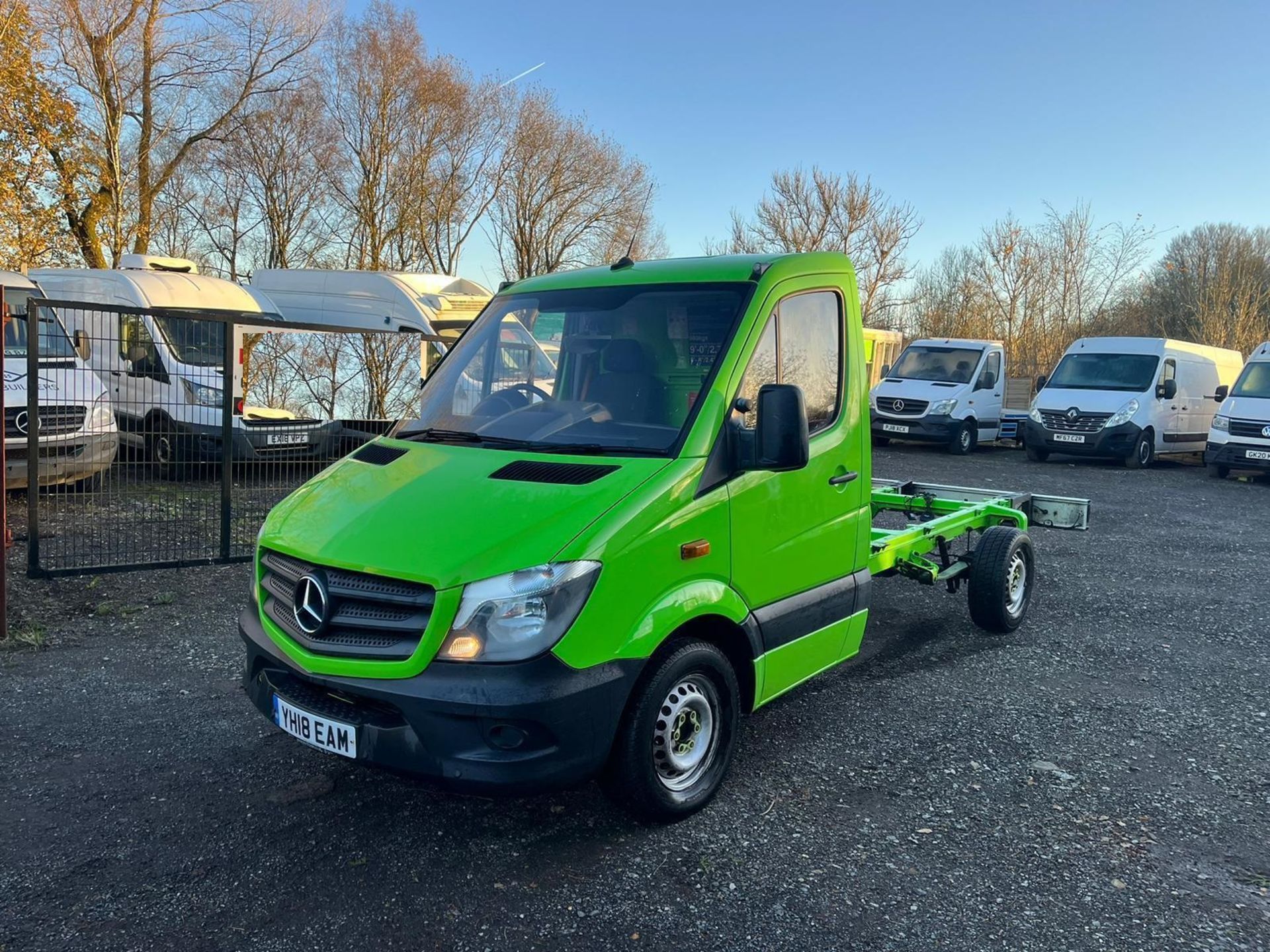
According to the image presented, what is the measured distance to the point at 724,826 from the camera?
12.7ft

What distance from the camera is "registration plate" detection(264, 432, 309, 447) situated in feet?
26.8

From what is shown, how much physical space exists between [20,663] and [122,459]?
1.89 m

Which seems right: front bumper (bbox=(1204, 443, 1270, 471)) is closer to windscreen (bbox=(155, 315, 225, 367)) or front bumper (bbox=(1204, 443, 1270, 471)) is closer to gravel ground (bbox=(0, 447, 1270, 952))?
gravel ground (bbox=(0, 447, 1270, 952))

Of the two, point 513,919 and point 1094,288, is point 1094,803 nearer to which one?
point 513,919

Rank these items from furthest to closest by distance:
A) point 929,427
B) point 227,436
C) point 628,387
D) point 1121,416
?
1. point 929,427
2. point 1121,416
3. point 227,436
4. point 628,387

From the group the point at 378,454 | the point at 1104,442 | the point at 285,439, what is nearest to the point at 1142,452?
the point at 1104,442

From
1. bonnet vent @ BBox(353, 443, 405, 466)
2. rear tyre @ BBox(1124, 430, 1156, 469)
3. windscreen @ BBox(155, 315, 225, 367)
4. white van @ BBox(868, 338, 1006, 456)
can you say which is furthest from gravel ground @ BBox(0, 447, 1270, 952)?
white van @ BBox(868, 338, 1006, 456)

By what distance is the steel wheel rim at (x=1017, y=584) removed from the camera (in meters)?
6.59

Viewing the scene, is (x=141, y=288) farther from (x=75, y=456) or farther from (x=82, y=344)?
(x=75, y=456)

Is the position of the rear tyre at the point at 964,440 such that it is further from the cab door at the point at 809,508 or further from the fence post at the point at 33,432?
the fence post at the point at 33,432

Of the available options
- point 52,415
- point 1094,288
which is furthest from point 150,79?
point 1094,288

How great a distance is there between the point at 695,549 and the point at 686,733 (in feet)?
2.54

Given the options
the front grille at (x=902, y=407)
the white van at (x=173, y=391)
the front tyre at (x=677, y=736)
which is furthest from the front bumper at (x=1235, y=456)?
the front tyre at (x=677, y=736)

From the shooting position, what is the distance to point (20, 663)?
562cm
